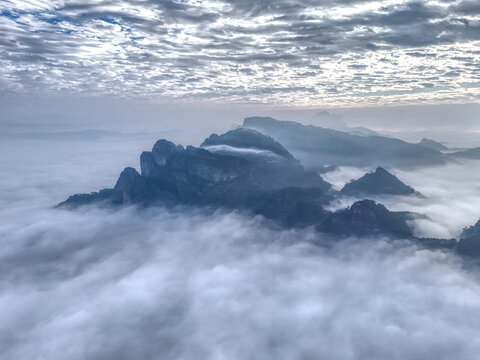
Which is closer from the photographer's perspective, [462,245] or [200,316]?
[200,316]

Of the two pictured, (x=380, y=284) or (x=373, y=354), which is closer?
(x=373, y=354)

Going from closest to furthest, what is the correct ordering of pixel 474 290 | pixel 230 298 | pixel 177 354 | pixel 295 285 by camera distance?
pixel 177 354 → pixel 474 290 → pixel 230 298 → pixel 295 285

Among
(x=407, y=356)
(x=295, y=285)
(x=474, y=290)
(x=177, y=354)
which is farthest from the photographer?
(x=295, y=285)

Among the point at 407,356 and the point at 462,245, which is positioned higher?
the point at 462,245

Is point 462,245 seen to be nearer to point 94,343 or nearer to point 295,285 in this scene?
point 295,285

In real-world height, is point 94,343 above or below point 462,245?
below

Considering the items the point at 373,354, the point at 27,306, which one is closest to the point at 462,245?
the point at 373,354

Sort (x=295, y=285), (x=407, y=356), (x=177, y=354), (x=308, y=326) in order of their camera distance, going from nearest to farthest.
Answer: (x=407, y=356)
(x=177, y=354)
(x=308, y=326)
(x=295, y=285)

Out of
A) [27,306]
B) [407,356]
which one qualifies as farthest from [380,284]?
[27,306]

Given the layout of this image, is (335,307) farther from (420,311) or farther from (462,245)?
(462,245)
